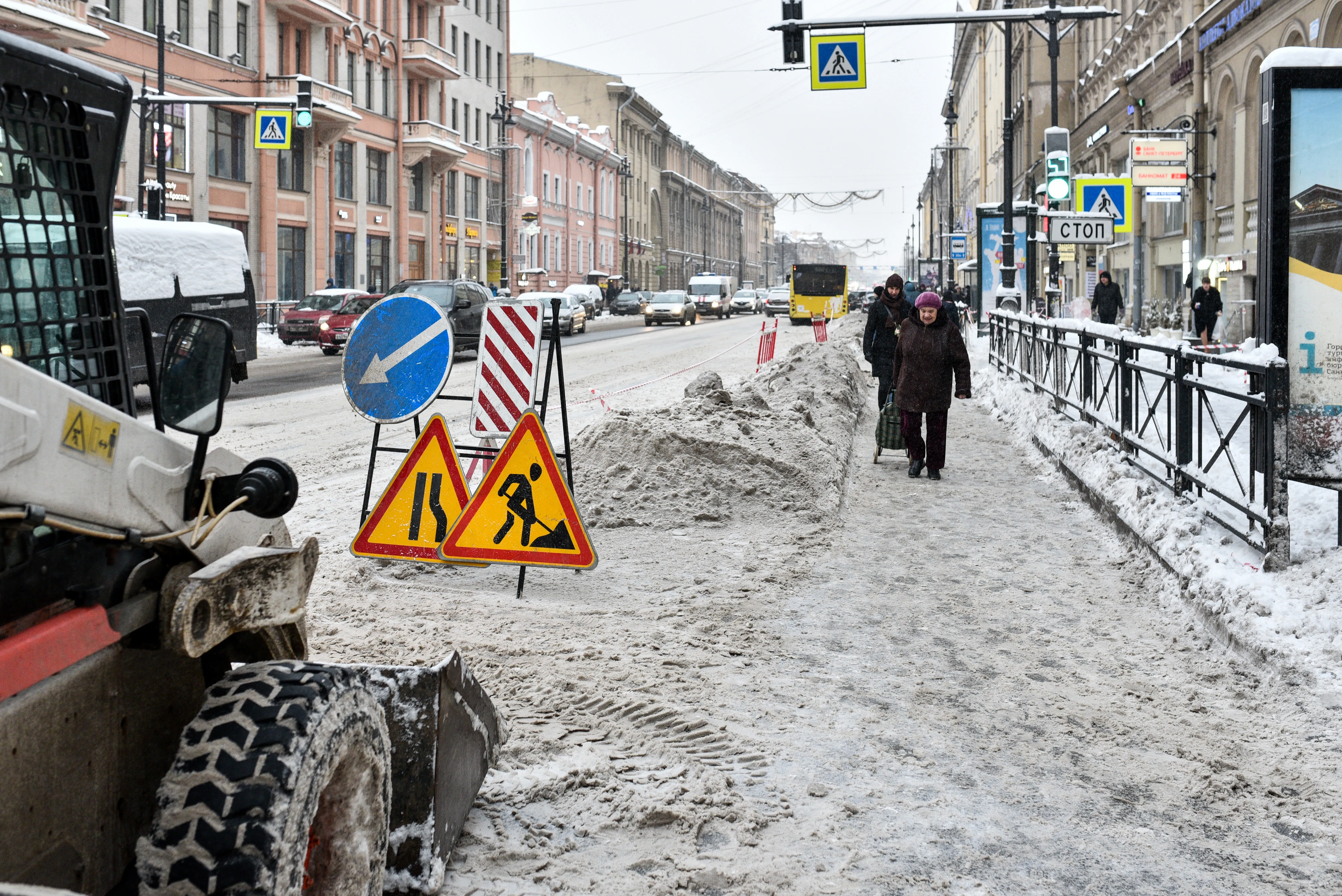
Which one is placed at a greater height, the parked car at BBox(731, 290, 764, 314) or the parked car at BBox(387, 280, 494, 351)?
the parked car at BBox(731, 290, 764, 314)

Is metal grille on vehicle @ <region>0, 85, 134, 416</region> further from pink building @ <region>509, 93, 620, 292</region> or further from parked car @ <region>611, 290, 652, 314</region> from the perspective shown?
parked car @ <region>611, 290, 652, 314</region>

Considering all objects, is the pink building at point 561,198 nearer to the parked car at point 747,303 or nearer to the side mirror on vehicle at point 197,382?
the parked car at point 747,303

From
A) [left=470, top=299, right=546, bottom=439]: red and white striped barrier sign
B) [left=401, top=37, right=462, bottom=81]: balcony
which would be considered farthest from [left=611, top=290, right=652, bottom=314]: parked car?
[left=470, top=299, right=546, bottom=439]: red and white striped barrier sign

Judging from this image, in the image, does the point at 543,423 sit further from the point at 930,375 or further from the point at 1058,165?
the point at 1058,165

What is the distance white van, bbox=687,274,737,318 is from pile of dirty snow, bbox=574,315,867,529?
59.7m

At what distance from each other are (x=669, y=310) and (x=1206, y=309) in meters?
35.2

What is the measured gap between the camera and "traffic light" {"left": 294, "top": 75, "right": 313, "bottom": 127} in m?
28.4

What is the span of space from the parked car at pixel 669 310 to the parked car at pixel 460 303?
29.9 m

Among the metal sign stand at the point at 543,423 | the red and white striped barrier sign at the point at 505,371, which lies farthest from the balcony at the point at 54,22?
the red and white striped barrier sign at the point at 505,371

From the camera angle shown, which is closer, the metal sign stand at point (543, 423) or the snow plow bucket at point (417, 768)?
the snow plow bucket at point (417, 768)

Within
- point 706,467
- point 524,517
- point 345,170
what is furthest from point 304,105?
point 524,517

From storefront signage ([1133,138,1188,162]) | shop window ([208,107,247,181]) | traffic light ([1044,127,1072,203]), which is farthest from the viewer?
shop window ([208,107,247,181])

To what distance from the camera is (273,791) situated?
236 cm

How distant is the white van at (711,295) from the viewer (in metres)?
72.2
